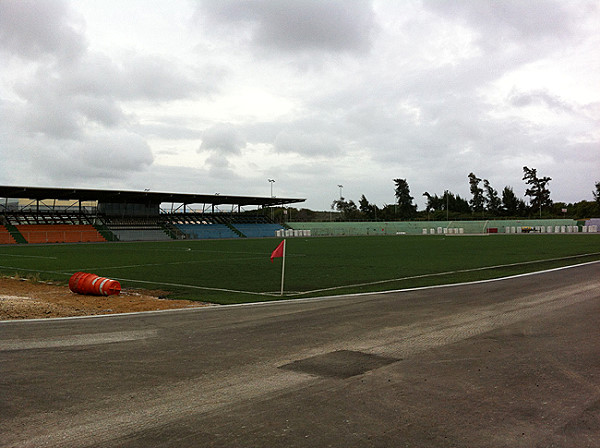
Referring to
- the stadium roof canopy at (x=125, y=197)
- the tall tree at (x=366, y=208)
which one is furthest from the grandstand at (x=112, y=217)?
the tall tree at (x=366, y=208)

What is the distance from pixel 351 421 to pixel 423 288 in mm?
11241

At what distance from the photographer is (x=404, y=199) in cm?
14588

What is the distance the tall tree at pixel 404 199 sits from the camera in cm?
14525

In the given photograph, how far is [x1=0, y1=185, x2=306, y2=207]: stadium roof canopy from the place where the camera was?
6825 centimetres

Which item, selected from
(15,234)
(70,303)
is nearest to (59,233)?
(15,234)

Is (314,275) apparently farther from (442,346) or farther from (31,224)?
(31,224)

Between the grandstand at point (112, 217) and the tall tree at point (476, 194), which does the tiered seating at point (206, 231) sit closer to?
the grandstand at point (112, 217)

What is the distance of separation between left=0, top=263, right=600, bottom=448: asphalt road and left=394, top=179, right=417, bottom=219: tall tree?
137 metres

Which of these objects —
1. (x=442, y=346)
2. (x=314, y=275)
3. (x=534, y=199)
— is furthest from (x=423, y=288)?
(x=534, y=199)

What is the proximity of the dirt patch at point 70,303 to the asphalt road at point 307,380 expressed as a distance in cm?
145

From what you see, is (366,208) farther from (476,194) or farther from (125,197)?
(125,197)

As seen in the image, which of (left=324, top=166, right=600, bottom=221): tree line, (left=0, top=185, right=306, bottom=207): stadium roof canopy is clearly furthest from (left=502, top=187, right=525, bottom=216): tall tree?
(left=0, top=185, right=306, bottom=207): stadium roof canopy

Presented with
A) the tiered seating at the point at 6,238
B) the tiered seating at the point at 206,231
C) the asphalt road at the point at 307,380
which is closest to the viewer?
the asphalt road at the point at 307,380

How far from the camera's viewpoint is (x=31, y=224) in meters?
74.1
